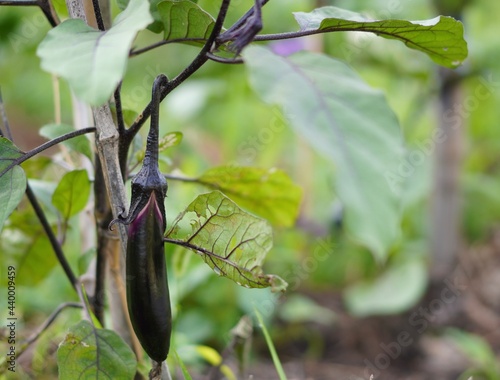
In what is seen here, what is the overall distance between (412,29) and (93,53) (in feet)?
0.99

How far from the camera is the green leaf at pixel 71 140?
2.05 ft

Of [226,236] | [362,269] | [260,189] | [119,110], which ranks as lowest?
[362,269]

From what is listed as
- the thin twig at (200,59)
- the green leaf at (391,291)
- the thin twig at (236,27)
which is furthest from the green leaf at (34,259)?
the green leaf at (391,291)

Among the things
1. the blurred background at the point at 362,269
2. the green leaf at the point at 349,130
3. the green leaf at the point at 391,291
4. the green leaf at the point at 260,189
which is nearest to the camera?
the green leaf at the point at 349,130

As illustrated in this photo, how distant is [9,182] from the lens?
526 millimetres

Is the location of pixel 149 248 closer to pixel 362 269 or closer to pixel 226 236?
pixel 226 236

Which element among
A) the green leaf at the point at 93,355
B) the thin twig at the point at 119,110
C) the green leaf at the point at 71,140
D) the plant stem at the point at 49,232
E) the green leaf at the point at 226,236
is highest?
the thin twig at the point at 119,110

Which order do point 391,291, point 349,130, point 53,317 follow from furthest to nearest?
point 391,291 < point 53,317 < point 349,130

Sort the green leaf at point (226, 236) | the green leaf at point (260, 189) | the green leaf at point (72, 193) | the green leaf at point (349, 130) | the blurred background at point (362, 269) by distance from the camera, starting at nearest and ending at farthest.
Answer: the green leaf at point (349, 130) < the green leaf at point (226, 236) < the green leaf at point (72, 193) < the green leaf at point (260, 189) < the blurred background at point (362, 269)

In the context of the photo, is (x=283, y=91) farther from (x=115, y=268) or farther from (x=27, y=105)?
(x=27, y=105)

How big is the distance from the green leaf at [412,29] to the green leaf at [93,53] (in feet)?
0.58

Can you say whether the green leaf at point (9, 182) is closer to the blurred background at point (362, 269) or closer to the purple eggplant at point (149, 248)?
the purple eggplant at point (149, 248)

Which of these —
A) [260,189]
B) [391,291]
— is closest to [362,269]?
[391,291]

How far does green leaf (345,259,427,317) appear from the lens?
1.71 meters
